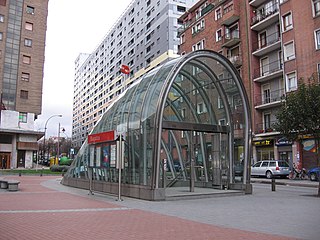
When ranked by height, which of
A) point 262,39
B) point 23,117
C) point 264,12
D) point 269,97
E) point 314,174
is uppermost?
point 264,12

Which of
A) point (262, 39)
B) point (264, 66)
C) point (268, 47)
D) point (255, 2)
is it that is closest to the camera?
point (268, 47)

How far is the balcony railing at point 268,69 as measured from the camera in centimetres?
3608

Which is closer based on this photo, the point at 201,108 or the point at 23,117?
the point at 201,108

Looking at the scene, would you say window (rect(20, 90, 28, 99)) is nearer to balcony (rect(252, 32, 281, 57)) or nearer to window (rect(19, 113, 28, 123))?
window (rect(19, 113, 28, 123))

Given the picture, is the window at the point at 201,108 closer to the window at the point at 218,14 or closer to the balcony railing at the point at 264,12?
the balcony railing at the point at 264,12

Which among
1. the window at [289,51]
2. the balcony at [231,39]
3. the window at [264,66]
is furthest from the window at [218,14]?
the window at [289,51]

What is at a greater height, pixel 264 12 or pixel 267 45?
pixel 264 12

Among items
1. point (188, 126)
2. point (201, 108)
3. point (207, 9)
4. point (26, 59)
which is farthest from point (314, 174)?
point (26, 59)

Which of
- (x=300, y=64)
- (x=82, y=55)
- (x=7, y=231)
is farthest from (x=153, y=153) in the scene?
(x=82, y=55)

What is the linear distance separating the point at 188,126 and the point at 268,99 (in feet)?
84.0

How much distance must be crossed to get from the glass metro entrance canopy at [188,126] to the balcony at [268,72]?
68.9 ft

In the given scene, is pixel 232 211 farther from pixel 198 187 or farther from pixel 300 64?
pixel 300 64

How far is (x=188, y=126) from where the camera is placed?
1411cm

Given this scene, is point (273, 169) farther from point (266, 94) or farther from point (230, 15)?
point (230, 15)
